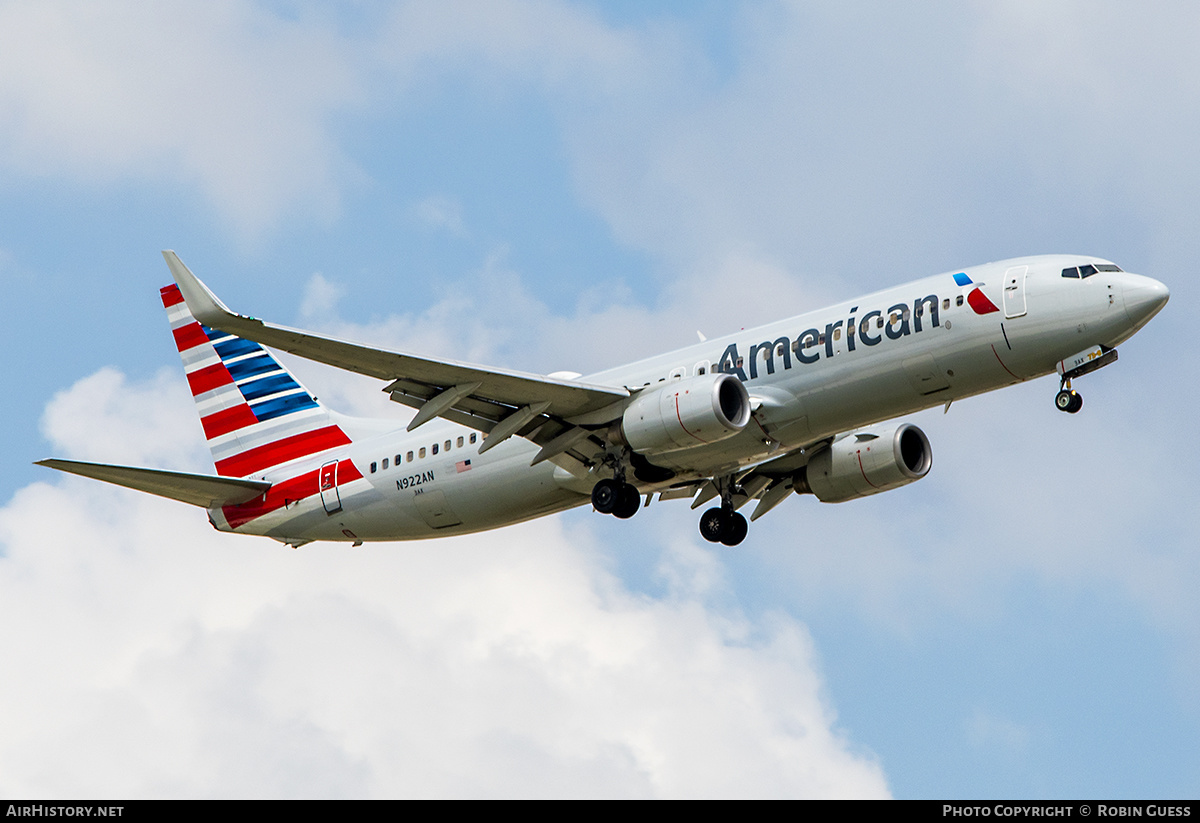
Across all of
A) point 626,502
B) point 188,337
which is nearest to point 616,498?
point 626,502

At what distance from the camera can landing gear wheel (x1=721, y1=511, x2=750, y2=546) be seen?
130 feet

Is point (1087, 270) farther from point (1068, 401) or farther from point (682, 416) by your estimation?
point (682, 416)

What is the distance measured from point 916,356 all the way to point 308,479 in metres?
16.8

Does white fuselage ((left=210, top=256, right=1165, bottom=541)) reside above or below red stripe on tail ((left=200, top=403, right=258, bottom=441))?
below

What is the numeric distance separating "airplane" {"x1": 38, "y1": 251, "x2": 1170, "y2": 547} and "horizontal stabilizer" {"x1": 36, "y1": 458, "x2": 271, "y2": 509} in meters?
0.07

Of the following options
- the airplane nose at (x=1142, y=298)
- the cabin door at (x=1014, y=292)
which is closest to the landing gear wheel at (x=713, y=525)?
the cabin door at (x=1014, y=292)

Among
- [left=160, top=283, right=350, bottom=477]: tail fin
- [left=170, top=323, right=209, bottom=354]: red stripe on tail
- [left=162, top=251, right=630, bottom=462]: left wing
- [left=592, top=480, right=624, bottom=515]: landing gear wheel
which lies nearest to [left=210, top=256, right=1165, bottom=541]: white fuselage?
[left=592, top=480, right=624, bottom=515]: landing gear wheel

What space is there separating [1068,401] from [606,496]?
1066 centimetres

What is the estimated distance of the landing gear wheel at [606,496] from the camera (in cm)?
3516

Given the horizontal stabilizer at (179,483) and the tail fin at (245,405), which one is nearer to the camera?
the horizontal stabilizer at (179,483)

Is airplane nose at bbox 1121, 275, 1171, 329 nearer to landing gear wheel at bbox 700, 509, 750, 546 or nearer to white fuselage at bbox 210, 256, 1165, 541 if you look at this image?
white fuselage at bbox 210, 256, 1165, 541

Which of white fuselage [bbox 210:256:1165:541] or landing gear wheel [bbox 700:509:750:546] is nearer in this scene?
white fuselage [bbox 210:256:1165:541]

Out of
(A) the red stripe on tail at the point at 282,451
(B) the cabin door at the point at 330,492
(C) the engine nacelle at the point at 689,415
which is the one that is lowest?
(C) the engine nacelle at the point at 689,415

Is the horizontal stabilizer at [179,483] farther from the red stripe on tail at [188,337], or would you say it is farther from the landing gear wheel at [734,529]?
the landing gear wheel at [734,529]
